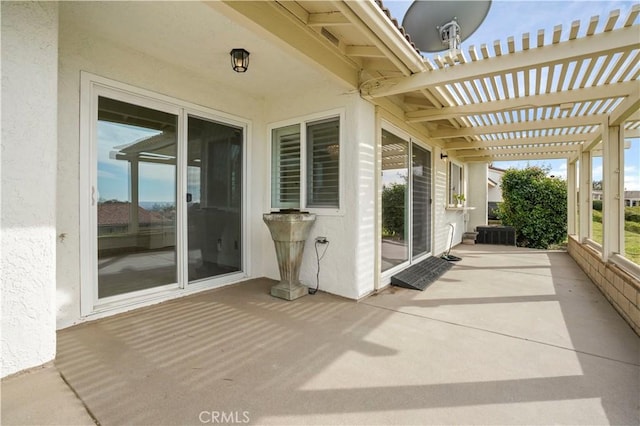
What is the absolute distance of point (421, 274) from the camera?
4.90 m

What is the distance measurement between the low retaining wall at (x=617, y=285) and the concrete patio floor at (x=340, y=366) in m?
0.12

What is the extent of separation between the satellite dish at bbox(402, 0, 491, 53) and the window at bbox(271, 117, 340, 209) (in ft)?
5.18

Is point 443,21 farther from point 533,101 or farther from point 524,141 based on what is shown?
point 524,141

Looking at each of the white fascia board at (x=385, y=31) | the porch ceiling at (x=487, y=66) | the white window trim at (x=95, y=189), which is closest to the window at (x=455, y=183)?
the porch ceiling at (x=487, y=66)

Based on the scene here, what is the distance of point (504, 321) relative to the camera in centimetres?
312

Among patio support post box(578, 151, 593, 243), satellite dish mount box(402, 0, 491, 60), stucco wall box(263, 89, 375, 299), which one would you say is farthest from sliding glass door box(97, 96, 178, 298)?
patio support post box(578, 151, 593, 243)

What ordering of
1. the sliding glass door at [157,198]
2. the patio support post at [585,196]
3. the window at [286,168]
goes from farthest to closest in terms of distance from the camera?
the patio support post at [585,196], the window at [286,168], the sliding glass door at [157,198]

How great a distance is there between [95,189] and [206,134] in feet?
4.86

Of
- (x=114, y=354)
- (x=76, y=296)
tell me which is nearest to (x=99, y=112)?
(x=76, y=296)

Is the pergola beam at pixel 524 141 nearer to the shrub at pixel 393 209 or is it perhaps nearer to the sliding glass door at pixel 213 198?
the shrub at pixel 393 209

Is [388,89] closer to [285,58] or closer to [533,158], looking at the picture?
[285,58]

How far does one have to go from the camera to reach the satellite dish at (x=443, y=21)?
140 inches

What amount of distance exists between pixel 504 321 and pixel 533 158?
6.83 m
